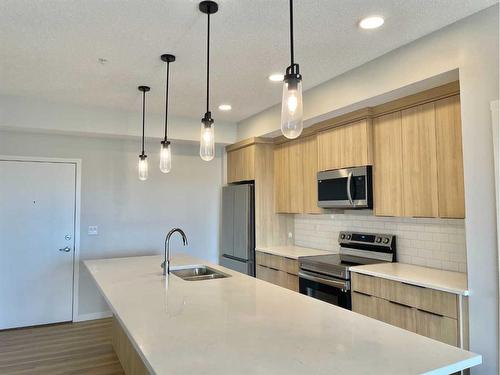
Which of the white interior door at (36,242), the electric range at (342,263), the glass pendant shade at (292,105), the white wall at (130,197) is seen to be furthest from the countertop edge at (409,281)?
the white interior door at (36,242)

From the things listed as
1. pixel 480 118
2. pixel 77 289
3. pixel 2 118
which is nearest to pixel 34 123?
pixel 2 118

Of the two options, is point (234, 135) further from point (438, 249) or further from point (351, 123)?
point (438, 249)

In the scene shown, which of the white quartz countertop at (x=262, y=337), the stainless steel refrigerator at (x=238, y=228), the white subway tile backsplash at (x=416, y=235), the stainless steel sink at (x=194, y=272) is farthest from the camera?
the stainless steel refrigerator at (x=238, y=228)

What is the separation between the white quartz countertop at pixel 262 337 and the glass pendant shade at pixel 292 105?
0.92 meters

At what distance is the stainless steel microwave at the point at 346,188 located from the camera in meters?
3.42

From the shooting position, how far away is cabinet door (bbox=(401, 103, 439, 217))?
2.89m

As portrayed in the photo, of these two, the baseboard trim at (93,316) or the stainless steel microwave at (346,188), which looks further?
the baseboard trim at (93,316)

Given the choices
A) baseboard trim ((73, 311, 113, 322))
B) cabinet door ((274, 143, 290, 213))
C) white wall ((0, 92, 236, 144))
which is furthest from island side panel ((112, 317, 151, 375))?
cabinet door ((274, 143, 290, 213))

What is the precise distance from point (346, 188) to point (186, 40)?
201cm

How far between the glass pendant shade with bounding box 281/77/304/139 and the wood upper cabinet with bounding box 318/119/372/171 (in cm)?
188

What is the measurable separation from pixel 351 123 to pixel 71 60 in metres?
2.56

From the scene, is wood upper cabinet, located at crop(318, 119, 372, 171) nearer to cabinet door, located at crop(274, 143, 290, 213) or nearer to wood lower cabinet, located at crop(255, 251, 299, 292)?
cabinet door, located at crop(274, 143, 290, 213)

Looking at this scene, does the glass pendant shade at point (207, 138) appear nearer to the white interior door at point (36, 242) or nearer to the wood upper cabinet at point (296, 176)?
the wood upper cabinet at point (296, 176)

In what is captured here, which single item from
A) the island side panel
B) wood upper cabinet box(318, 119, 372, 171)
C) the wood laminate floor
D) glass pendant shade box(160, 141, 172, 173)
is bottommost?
the wood laminate floor
